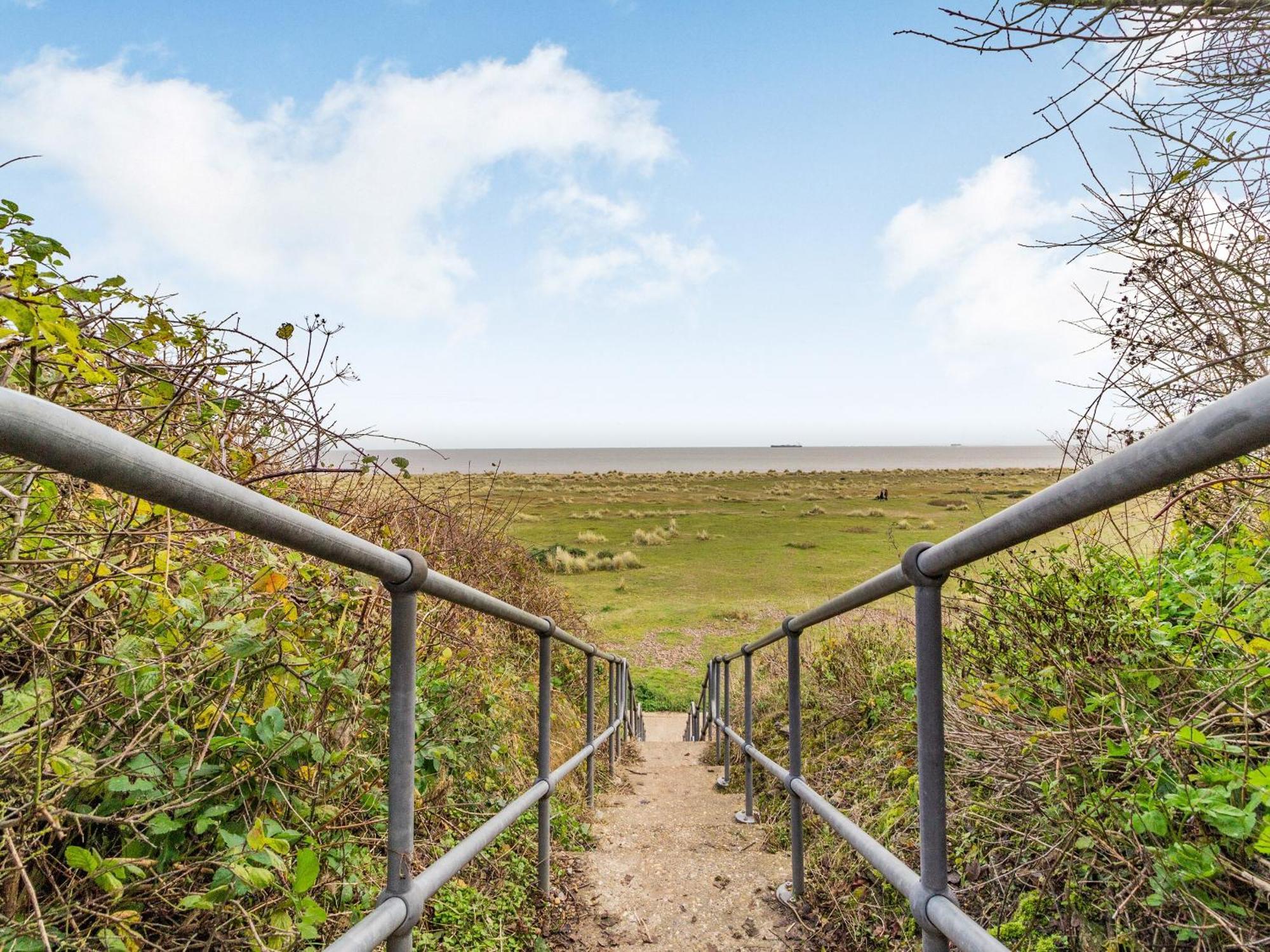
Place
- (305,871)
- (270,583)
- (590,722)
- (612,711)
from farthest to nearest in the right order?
→ (612,711) < (590,722) < (270,583) < (305,871)

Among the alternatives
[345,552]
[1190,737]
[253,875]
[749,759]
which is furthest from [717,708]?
Result: [345,552]

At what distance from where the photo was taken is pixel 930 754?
1.25 metres

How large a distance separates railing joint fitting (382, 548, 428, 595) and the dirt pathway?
1.80 metres

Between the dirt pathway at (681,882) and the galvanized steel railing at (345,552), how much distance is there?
0.59 metres

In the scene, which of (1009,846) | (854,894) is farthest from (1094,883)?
(854,894)

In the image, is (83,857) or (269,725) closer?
(83,857)

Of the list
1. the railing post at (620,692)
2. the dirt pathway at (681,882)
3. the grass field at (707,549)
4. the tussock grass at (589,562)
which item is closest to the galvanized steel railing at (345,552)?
the dirt pathway at (681,882)

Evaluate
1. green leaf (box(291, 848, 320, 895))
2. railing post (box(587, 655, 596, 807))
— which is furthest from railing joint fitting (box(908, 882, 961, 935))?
railing post (box(587, 655, 596, 807))

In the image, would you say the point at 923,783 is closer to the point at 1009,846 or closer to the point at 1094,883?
the point at 1094,883

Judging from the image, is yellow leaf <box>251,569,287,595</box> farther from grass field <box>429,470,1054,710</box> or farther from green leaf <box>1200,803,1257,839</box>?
grass field <box>429,470,1054,710</box>

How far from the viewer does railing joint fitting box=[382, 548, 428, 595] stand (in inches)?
50.3

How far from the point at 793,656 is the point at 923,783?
137cm

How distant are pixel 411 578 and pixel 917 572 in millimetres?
935

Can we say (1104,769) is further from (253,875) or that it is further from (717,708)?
(717,708)
